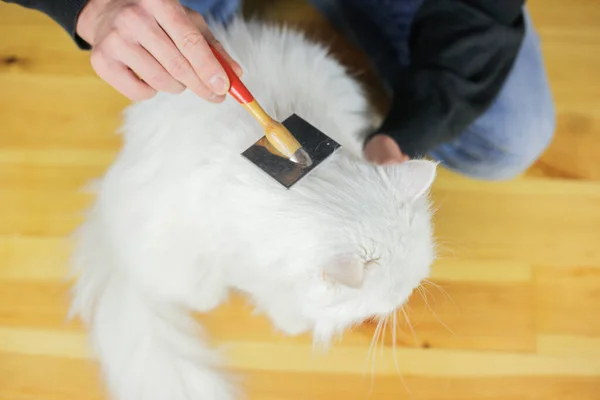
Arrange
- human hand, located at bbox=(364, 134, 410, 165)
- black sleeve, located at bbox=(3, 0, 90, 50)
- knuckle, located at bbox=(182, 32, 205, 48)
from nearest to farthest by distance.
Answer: knuckle, located at bbox=(182, 32, 205, 48)
black sleeve, located at bbox=(3, 0, 90, 50)
human hand, located at bbox=(364, 134, 410, 165)

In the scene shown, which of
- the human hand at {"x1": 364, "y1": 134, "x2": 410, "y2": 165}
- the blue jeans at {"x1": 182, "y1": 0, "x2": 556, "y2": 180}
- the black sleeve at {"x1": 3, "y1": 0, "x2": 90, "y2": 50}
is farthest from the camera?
the blue jeans at {"x1": 182, "y1": 0, "x2": 556, "y2": 180}

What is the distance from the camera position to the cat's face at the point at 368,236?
0.59m

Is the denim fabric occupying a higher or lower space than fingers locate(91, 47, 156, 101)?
lower

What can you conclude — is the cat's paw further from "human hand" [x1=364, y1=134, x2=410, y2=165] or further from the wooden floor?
"human hand" [x1=364, y1=134, x2=410, y2=165]

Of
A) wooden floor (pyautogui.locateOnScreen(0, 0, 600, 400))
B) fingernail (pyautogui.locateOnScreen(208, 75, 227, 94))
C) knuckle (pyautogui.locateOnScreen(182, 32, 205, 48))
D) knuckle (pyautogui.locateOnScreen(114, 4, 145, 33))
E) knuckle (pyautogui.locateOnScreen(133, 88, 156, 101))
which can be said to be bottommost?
wooden floor (pyautogui.locateOnScreen(0, 0, 600, 400))

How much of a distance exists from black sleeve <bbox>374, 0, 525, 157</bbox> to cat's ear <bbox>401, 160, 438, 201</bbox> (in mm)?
163

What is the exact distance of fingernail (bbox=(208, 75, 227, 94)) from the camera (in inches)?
21.2

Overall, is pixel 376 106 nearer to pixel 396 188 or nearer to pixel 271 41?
pixel 271 41

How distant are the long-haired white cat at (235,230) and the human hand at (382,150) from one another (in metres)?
0.02

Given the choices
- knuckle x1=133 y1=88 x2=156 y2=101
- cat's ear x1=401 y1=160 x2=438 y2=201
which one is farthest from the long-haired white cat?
knuckle x1=133 y1=88 x2=156 y2=101

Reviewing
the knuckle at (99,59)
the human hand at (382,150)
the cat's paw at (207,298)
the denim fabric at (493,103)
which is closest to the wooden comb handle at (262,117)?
the knuckle at (99,59)

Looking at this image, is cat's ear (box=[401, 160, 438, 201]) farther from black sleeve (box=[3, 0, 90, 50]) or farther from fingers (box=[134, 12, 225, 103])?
black sleeve (box=[3, 0, 90, 50])

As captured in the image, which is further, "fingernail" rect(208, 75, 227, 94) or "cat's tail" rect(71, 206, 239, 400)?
"cat's tail" rect(71, 206, 239, 400)

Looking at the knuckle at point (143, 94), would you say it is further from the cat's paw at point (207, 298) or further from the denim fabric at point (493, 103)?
the denim fabric at point (493, 103)
